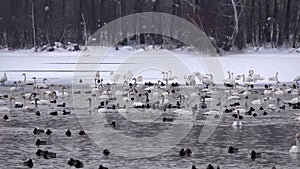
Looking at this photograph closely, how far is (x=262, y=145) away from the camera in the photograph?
14.8 meters

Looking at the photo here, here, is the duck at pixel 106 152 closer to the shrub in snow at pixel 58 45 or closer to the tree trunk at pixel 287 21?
the tree trunk at pixel 287 21

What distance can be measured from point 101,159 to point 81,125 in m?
4.50

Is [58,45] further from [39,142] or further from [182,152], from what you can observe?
[182,152]

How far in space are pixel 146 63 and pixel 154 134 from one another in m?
22.6

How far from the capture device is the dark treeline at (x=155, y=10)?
50.0 meters

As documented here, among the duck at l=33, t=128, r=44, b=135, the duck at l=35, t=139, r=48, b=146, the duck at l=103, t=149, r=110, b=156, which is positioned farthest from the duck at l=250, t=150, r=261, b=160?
the duck at l=33, t=128, r=44, b=135

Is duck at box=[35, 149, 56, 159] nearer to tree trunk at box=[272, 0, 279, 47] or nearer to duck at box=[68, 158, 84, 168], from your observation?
duck at box=[68, 158, 84, 168]

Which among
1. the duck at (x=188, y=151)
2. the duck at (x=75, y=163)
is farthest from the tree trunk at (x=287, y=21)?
the duck at (x=75, y=163)

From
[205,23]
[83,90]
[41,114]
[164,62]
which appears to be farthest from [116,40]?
[41,114]

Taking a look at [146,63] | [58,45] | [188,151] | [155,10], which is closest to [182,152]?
[188,151]

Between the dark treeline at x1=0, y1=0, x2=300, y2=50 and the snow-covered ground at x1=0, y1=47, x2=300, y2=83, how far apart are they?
385cm

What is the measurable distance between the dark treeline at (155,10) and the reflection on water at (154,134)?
2955 centimetres

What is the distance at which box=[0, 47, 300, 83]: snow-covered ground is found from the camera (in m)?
34.3

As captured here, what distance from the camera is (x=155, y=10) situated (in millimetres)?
58500
